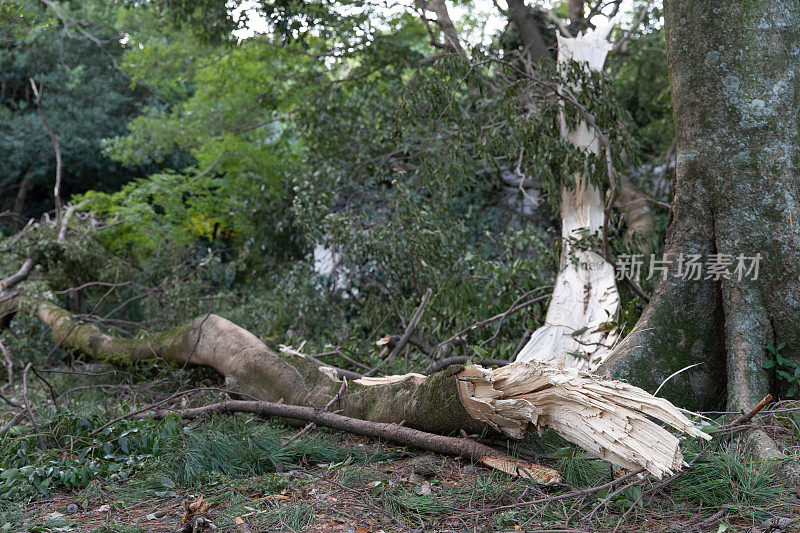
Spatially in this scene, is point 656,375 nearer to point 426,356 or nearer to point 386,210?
point 426,356

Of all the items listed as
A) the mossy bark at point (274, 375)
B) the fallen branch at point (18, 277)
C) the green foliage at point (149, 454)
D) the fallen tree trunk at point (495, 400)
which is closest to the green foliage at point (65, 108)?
the fallen branch at point (18, 277)

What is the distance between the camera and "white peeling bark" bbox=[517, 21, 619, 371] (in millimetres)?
4805

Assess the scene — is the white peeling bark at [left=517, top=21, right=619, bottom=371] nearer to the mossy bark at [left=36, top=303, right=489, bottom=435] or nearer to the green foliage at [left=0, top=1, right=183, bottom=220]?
the mossy bark at [left=36, top=303, right=489, bottom=435]

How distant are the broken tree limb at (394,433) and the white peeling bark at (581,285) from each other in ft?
4.42

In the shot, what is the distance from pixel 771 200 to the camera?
3.60 metres

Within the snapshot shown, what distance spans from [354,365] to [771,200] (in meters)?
3.46

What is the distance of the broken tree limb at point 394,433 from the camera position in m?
2.99

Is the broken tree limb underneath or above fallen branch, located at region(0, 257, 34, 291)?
above

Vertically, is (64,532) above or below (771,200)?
below

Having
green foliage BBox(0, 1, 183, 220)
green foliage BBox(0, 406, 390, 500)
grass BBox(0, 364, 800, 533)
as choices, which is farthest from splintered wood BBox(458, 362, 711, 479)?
green foliage BBox(0, 1, 183, 220)

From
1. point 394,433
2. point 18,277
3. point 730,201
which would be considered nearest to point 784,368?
point 730,201

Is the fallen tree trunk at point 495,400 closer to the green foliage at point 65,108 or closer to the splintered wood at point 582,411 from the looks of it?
the splintered wood at point 582,411

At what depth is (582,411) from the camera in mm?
2830

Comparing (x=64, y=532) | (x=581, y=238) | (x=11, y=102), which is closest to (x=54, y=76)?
(x=11, y=102)
